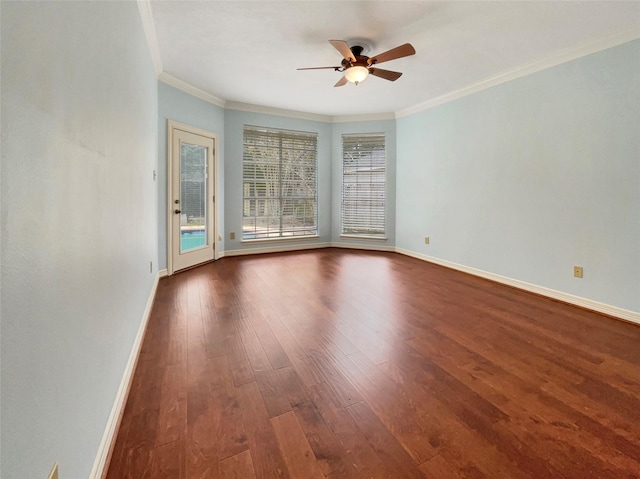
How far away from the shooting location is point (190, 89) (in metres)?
4.21

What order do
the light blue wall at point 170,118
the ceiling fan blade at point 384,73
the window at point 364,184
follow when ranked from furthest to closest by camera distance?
the window at point 364,184, the light blue wall at point 170,118, the ceiling fan blade at point 384,73

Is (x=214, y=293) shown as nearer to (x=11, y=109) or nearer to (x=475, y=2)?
(x=11, y=109)

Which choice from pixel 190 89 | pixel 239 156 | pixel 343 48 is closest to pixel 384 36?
pixel 343 48

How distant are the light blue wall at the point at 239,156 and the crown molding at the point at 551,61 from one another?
218 cm

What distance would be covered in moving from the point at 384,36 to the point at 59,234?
3193mm

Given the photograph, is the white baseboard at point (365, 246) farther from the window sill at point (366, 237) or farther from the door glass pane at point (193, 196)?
the door glass pane at point (193, 196)

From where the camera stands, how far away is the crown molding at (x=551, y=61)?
8.82ft

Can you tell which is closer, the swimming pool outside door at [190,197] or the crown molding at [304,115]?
the swimming pool outside door at [190,197]

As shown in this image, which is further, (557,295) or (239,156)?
(239,156)

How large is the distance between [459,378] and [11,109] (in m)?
2.18

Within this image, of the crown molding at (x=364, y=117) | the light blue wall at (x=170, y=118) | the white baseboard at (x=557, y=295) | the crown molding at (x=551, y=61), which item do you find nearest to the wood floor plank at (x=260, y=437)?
the light blue wall at (x=170, y=118)

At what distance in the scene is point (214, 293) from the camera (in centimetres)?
329

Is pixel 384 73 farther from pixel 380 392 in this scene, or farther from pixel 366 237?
pixel 366 237

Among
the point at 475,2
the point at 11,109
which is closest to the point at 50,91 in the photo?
the point at 11,109
